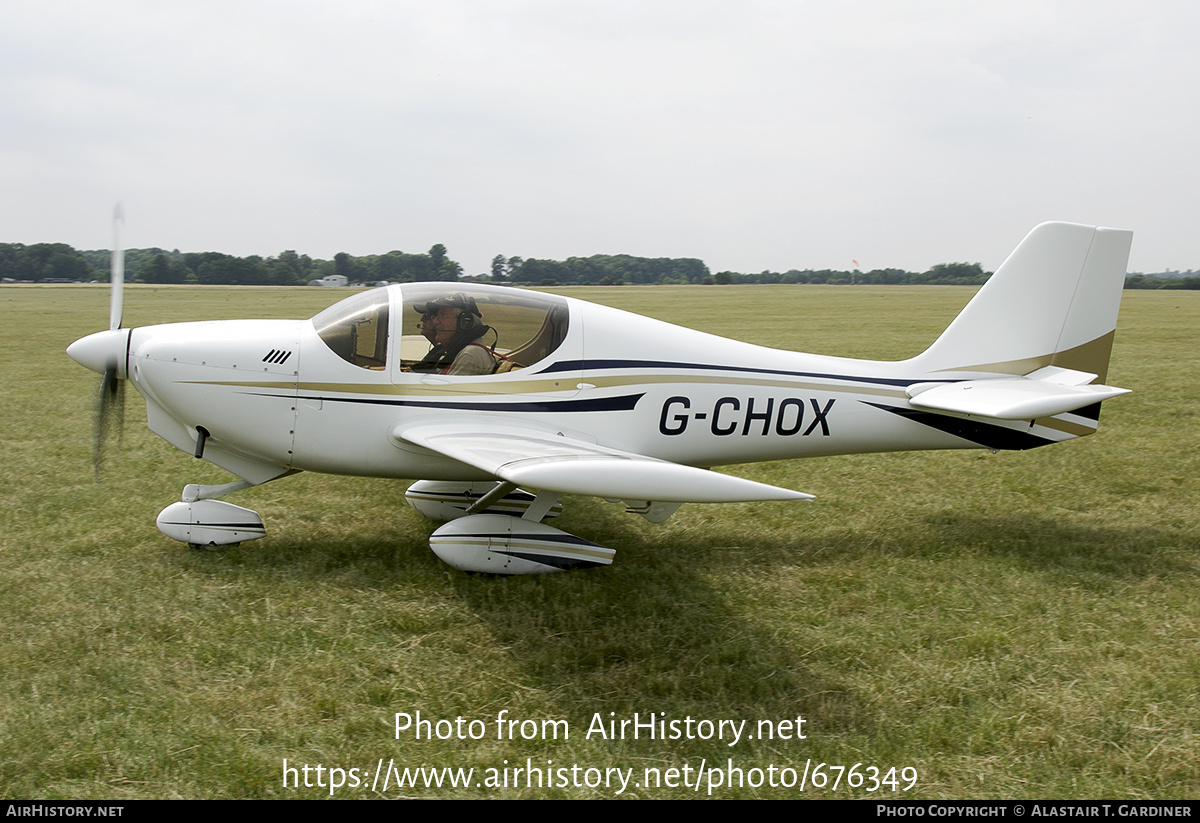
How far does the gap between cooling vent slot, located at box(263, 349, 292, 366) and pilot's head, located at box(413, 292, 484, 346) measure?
92 cm

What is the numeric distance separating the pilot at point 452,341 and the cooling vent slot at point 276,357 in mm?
866

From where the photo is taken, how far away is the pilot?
5.51m

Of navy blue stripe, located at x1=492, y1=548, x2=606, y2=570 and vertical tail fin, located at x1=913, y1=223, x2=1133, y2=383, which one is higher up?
vertical tail fin, located at x1=913, y1=223, x2=1133, y2=383

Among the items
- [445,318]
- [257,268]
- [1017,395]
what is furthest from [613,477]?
[257,268]

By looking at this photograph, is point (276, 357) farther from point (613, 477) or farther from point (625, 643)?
point (625, 643)

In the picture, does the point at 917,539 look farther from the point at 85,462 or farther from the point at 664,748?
the point at 85,462

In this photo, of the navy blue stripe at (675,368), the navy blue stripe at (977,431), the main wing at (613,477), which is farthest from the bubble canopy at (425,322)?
the navy blue stripe at (977,431)

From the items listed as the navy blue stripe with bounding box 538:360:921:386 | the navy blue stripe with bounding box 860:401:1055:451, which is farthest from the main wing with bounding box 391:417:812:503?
the navy blue stripe with bounding box 860:401:1055:451

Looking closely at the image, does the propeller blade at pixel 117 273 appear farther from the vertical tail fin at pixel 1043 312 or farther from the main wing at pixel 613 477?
the vertical tail fin at pixel 1043 312

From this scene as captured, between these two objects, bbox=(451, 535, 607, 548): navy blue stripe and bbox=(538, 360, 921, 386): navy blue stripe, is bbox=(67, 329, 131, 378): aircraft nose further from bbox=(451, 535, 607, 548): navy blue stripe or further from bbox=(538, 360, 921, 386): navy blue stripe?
bbox=(538, 360, 921, 386): navy blue stripe

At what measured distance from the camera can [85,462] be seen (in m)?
8.05

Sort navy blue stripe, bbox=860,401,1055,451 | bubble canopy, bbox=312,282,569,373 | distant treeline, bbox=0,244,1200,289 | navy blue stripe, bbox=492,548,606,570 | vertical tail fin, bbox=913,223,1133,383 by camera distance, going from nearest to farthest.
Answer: navy blue stripe, bbox=492,548,606,570, bubble canopy, bbox=312,282,569,373, navy blue stripe, bbox=860,401,1055,451, vertical tail fin, bbox=913,223,1133,383, distant treeline, bbox=0,244,1200,289

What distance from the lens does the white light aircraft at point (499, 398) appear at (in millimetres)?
5344

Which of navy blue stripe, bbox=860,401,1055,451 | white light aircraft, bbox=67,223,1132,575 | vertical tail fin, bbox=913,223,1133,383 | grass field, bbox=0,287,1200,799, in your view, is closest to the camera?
grass field, bbox=0,287,1200,799
